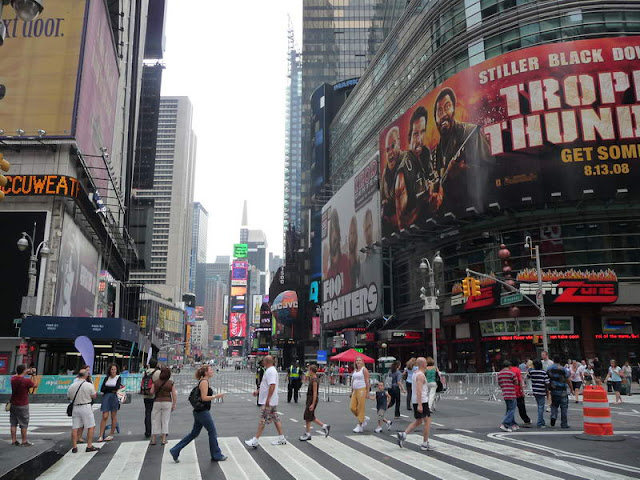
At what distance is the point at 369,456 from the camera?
10.1 m

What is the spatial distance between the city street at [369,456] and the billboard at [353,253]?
140 ft

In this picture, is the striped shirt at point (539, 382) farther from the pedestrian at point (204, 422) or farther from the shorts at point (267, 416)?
the pedestrian at point (204, 422)

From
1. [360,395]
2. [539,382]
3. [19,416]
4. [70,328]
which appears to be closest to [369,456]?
[360,395]

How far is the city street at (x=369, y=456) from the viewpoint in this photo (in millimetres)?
8516

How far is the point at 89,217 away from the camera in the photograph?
4394cm

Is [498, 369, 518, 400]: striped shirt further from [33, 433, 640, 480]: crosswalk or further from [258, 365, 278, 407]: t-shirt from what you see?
[258, 365, 278, 407]: t-shirt

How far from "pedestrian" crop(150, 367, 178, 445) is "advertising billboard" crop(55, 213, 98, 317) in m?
29.4

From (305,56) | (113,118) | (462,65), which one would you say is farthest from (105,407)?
(305,56)

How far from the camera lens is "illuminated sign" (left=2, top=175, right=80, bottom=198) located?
37188 mm

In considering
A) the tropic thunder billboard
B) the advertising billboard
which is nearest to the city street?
the tropic thunder billboard

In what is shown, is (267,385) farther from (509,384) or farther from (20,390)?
(509,384)

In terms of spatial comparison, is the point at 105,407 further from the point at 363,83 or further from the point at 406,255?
the point at 363,83

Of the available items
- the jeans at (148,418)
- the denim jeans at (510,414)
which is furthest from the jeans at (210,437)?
the denim jeans at (510,414)

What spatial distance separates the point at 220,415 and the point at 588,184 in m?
29.6
